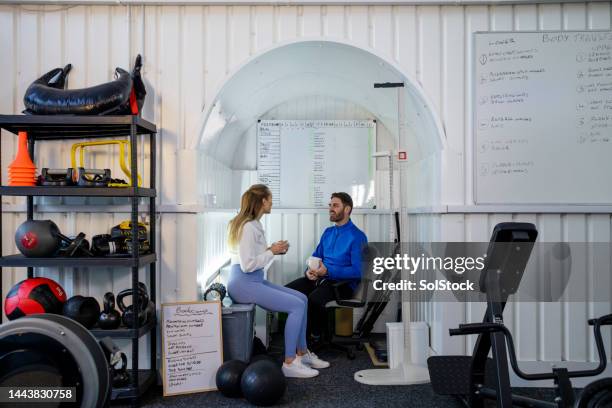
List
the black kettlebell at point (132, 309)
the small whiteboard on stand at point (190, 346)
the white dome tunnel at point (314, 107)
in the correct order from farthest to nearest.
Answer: the white dome tunnel at point (314, 107), the small whiteboard on stand at point (190, 346), the black kettlebell at point (132, 309)

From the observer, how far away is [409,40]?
2.87 m

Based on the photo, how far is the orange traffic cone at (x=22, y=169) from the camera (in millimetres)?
2465

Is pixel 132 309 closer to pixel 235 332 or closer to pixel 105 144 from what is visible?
pixel 235 332

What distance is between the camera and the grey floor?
97.7 inches

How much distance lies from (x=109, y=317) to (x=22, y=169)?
1055 millimetres

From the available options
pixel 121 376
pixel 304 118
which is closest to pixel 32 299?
pixel 121 376

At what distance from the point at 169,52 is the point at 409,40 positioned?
1.71 meters

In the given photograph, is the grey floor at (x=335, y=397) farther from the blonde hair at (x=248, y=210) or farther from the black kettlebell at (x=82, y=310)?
the blonde hair at (x=248, y=210)

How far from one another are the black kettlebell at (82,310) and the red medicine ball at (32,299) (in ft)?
0.25

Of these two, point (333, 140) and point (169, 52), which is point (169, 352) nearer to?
point (169, 52)

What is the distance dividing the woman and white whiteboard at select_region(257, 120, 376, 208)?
1230 millimetres

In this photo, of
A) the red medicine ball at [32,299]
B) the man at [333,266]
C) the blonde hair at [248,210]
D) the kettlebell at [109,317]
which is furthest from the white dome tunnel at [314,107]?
the red medicine ball at [32,299]

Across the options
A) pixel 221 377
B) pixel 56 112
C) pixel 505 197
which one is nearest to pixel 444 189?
pixel 505 197

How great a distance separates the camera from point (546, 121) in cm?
280
